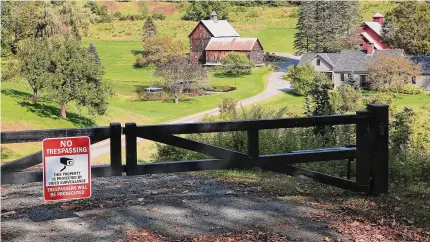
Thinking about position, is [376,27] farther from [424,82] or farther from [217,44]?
[217,44]

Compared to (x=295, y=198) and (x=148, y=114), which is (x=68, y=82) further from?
(x=295, y=198)

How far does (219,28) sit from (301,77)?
3656 centimetres

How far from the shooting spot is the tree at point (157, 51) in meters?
83.0

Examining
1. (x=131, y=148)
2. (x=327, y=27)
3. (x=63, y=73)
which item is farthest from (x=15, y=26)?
(x=131, y=148)

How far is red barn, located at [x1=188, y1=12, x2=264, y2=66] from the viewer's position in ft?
290

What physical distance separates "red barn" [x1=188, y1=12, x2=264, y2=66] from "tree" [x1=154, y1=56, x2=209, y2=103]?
78.8 ft

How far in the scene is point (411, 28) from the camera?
75375mm

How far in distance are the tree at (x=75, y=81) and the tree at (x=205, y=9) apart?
2571 inches

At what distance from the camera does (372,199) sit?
22.0 ft

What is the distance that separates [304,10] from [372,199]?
271ft

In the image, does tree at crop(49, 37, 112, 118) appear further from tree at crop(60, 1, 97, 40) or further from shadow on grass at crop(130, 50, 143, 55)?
shadow on grass at crop(130, 50, 143, 55)

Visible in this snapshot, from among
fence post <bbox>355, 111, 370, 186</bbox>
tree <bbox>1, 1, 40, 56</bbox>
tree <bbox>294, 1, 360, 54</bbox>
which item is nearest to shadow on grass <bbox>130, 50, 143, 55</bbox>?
tree <bbox>294, 1, 360, 54</bbox>

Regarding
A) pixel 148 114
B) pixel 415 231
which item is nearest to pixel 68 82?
pixel 148 114

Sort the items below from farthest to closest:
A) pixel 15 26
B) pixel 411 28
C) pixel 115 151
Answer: pixel 411 28
pixel 15 26
pixel 115 151
